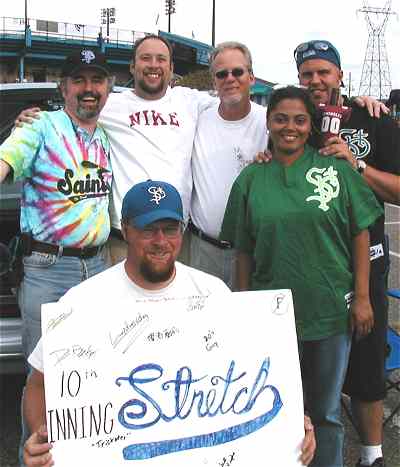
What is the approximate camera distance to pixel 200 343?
6.79 feet

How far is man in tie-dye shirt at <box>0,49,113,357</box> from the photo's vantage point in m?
2.70

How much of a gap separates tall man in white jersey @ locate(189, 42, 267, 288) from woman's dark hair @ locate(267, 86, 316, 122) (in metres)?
0.55

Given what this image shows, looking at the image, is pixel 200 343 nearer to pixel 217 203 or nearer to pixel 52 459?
pixel 52 459

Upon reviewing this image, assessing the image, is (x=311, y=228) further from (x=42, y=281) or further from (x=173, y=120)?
(x=42, y=281)

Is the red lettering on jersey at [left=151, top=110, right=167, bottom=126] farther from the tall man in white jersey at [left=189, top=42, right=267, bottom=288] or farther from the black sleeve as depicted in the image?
the black sleeve

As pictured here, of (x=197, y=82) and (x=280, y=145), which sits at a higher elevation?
(x=197, y=82)

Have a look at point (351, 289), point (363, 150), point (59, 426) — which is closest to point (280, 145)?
point (363, 150)

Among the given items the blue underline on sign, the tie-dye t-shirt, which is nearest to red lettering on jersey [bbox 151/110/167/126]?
the tie-dye t-shirt

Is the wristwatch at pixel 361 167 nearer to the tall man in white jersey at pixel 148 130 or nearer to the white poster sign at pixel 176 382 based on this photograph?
the white poster sign at pixel 176 382

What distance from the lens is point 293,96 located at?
253 centimetres

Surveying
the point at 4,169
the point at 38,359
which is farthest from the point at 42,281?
the point at 38,359

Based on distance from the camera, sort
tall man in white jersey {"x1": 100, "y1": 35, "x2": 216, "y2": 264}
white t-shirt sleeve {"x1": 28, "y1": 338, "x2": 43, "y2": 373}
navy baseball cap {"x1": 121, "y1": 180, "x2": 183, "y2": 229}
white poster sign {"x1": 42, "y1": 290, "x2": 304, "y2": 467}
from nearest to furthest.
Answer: white poster sign {"x1": 42, "y1": 290, "x2": 304, "y2": 467}, white t-shirt sleeve {"x1": 28, "y1": 338, "x2": 43, "y2": 373}, navy baseball cap {"x1": 121, "y1": 180, "x2": 183, "y2": 229}, tall man in white jersey {"x1": 100, "y1": 35, "x2": 216, "y2": 264}

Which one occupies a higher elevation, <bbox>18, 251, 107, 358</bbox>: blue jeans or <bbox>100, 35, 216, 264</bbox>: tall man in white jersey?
<bbox>100, 35, 216, 264</bbox>: tall man in white jersey

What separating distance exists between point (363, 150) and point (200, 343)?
1.29 metres
